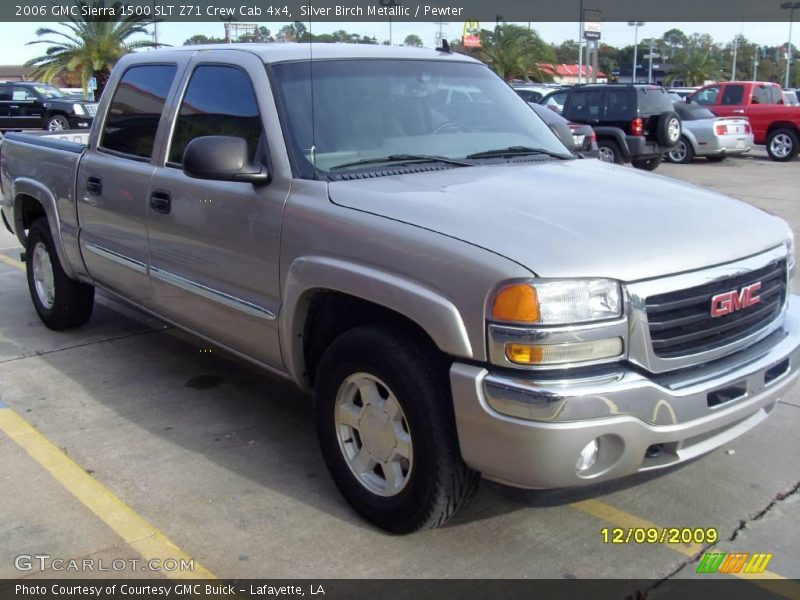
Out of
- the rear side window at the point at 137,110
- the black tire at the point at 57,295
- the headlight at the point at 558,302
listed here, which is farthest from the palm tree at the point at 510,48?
the headlight at the point at 558,302

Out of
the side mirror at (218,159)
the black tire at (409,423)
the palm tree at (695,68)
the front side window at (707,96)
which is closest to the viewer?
the black tire at (409,423)

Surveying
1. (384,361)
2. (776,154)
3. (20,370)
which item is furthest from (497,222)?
(776,154)

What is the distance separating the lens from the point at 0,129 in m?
24.6

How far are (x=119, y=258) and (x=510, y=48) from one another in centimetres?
3427

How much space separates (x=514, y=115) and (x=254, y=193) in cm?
153

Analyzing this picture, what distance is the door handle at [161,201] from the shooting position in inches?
170

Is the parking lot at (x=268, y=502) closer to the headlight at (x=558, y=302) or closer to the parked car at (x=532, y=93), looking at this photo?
the headlight at (x=558, y=302)

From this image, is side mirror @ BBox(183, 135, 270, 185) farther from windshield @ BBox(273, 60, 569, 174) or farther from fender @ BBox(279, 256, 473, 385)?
fender @ BBox(279, 256, 473, 385)

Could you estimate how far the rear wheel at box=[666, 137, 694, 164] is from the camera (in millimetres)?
18625

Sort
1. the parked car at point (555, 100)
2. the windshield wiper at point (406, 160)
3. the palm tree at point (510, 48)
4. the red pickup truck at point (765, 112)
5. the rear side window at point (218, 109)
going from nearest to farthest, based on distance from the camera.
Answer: the windshield wiper at point (406, 160)
the rear side window at point (218, 109)
the parked car at point (555, 100)
the red pickup truck at point (765, 112)
the palm tree at point (510, 48)

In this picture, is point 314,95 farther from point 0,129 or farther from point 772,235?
point 0,129

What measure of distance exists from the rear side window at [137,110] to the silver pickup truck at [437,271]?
0.02m

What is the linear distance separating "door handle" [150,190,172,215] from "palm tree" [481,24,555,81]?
33612 mm

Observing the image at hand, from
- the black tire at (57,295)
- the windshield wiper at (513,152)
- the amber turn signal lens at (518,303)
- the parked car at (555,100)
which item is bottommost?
the black tire at (57,295)
